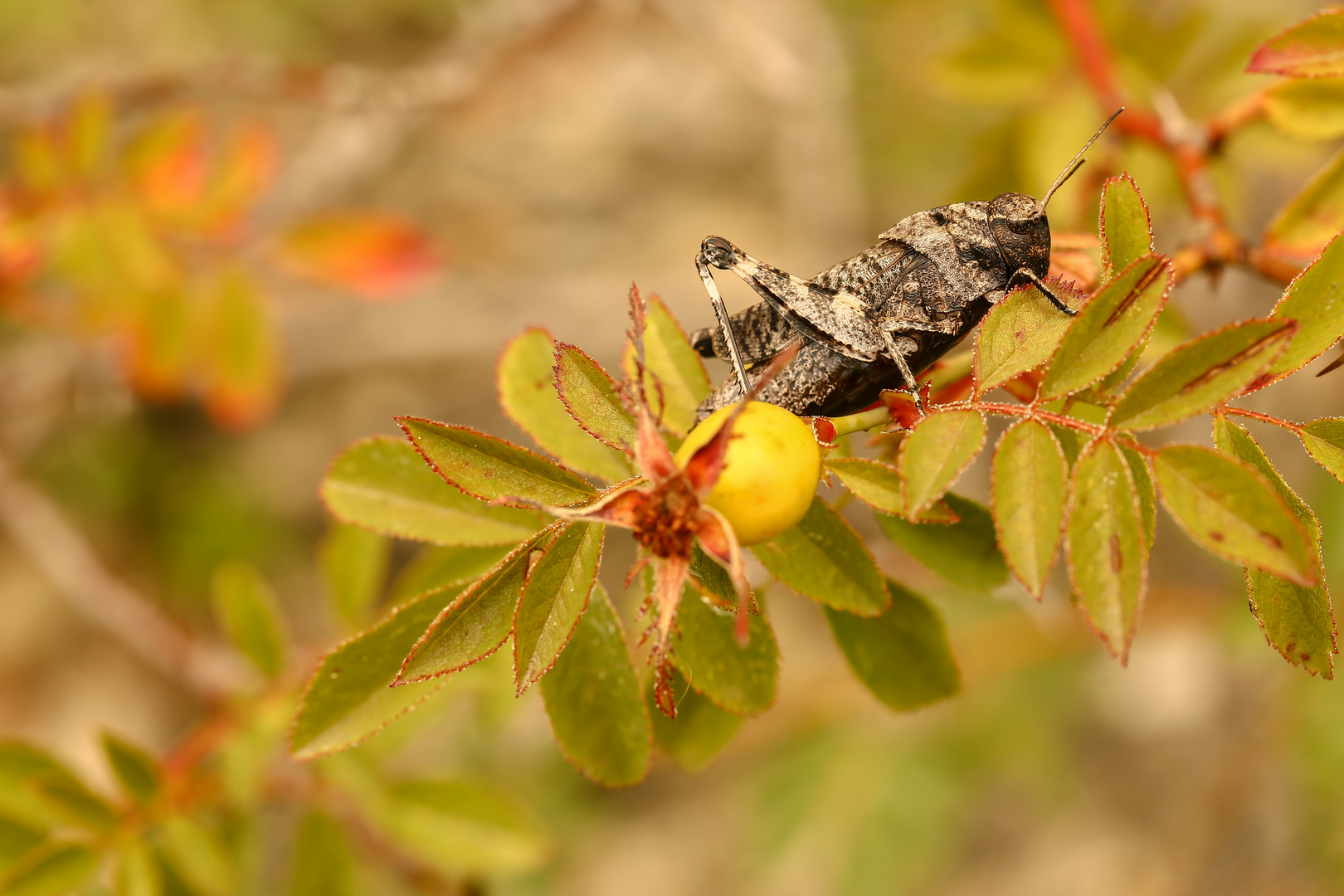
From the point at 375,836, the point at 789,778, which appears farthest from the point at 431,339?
the point at 375,836

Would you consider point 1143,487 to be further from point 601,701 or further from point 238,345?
point 238,345

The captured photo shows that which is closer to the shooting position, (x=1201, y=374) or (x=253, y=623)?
(x=1201, y=374)

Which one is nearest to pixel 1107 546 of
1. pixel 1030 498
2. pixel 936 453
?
pixel 1030 498

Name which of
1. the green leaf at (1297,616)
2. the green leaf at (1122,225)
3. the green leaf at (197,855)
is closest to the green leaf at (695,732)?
the green leaf at (1297,616)

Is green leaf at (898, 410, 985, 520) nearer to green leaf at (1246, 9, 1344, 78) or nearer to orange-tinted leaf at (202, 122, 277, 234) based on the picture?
green leaf at (1246, 9, 1344, 78)

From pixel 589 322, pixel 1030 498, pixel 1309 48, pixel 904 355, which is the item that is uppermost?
pixel 589 322

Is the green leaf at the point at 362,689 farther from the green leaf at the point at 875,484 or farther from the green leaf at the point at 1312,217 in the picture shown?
the green leaf at the point at 1312,217

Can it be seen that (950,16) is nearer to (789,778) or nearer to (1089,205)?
(1089,205)
